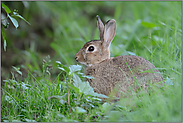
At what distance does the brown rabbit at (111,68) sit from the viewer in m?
3.29

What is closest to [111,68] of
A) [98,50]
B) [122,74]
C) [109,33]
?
[122,74]

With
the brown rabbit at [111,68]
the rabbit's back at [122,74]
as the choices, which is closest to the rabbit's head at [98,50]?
the brown rabbit at [111,68]

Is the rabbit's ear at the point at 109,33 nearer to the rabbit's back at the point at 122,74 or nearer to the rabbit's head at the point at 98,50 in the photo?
the rabbit's head at the point at 98,50

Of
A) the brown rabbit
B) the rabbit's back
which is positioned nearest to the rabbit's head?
the brown rabbit

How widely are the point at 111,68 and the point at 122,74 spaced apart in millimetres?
242

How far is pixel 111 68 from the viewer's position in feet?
11.9

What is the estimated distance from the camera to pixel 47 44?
8.37 m

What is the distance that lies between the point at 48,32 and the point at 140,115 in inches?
255

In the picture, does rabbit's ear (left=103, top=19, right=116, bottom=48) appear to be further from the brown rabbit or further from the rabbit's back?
the rabbit's back

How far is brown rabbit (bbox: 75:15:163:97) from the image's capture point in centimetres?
329

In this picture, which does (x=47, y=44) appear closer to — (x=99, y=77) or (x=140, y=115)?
(x=99, y=77)

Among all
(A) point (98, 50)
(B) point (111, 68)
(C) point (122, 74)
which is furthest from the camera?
(A) point (98, 50)

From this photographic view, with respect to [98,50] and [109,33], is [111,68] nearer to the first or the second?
[98,50]

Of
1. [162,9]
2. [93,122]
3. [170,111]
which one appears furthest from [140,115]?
[162,9]
